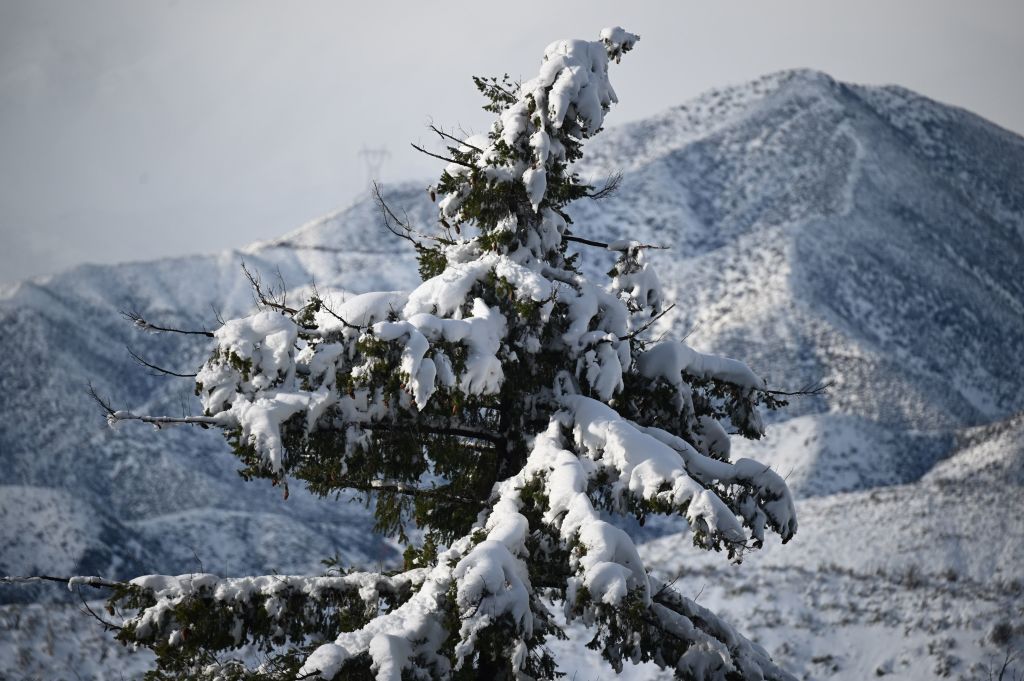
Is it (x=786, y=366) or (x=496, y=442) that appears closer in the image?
(x=496, y=442)

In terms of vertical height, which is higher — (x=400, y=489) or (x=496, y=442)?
(x=496, y=442)

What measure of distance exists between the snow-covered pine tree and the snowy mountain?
1.12 meters

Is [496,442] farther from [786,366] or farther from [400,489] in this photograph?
[786,366]

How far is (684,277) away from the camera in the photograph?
56719 mm

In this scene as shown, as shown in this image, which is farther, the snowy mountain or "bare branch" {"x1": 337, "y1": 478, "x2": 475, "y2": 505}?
the snowy mountain

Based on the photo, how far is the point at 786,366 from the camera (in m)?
44.6

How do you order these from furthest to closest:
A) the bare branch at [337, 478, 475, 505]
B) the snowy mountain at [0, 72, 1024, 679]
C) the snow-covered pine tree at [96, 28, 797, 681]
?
the snowy mountain at [0, 72, 1024, 679] → the bare branch at [337, 478, 475, 505] → the snow-covered pine tree at [96, 28, 797, 681]

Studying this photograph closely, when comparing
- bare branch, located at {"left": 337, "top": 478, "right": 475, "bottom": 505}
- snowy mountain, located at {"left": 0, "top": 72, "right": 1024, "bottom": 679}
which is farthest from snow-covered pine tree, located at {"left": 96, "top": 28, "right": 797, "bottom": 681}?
snowy mountain, located at {"left": 0, "top": 72, "right": 1024, "bottom": 679}

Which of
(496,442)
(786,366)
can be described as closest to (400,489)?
(496,442)

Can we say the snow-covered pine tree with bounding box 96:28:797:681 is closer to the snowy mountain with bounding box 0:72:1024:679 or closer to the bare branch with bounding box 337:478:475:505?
the bare branch with bounding box 337:478:475:505

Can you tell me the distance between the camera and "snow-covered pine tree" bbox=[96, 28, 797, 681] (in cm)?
488

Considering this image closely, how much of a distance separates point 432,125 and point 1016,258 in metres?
71.0

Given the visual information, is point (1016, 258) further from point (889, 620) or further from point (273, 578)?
point (273, 578)

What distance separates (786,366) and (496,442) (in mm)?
40185
